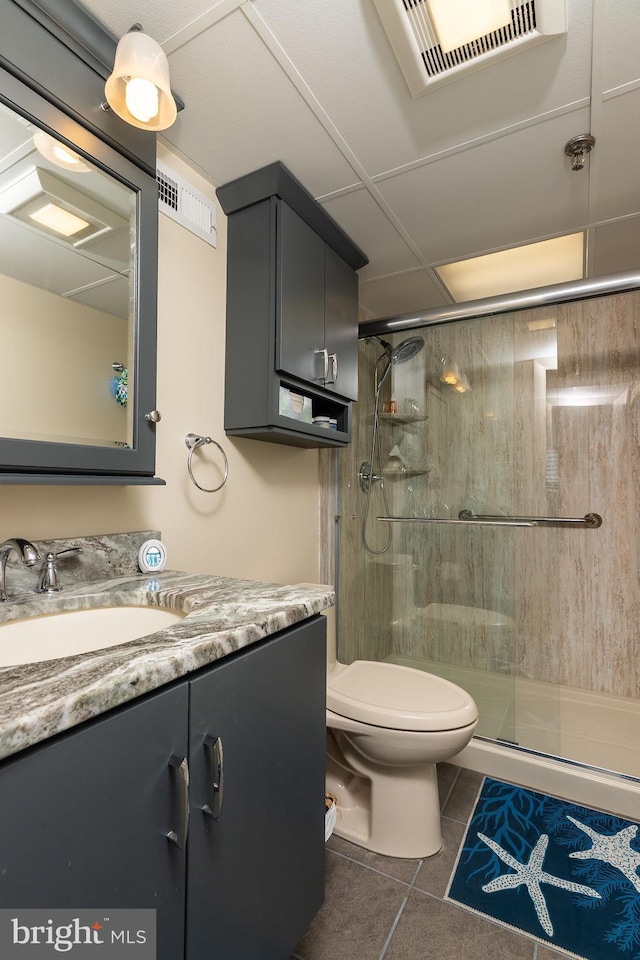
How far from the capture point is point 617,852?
1.49 meters

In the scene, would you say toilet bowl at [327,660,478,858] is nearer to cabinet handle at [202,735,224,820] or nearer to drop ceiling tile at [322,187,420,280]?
cabinet handle at [202,735,224,820]

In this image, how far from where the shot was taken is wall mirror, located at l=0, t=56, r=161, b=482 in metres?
0.96

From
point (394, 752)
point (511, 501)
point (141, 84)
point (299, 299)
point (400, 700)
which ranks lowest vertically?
point (394, 752)

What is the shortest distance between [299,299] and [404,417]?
0.83 m

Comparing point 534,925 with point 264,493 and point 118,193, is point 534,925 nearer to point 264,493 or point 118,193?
point 264,493

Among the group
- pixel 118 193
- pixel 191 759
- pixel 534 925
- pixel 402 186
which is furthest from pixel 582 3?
pixel 534 925

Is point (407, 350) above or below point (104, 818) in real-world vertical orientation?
above

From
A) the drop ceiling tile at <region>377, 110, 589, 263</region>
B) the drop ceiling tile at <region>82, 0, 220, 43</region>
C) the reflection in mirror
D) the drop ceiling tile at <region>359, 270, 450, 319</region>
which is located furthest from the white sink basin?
the drop ceiling tile at <region>359, 270, 450, 319</region>

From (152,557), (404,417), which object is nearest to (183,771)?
(152,557)

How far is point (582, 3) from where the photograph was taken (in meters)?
1.03

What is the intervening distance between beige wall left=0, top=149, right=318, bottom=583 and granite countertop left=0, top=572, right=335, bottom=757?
0.18m

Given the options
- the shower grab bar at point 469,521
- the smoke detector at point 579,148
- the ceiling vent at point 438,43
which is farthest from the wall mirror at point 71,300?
the shower grab bar at point 469,521

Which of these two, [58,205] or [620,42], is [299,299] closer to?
[58,205]

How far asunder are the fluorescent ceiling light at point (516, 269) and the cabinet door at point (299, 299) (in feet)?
2.57
